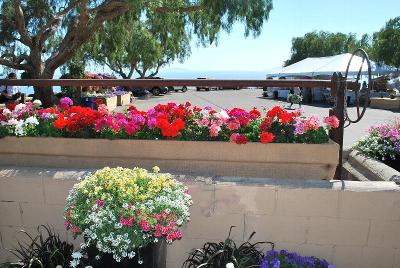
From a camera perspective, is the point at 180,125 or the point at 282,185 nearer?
the point at 282,185

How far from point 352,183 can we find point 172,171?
1.30m

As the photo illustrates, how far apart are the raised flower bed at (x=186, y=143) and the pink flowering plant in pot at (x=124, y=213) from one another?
0.74 metres

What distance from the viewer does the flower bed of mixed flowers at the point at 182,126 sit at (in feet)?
9.81

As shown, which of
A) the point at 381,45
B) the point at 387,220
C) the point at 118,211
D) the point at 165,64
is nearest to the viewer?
the point at 118,211

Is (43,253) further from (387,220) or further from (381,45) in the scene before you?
(381,45)

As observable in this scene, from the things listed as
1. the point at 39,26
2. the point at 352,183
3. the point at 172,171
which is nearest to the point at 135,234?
the point at 172,171

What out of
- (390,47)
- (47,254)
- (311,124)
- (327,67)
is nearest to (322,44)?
(390,47)

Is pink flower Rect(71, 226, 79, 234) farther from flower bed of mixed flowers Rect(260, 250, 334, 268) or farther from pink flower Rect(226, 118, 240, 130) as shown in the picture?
pink flower Rect(226, 118, 240, 130)

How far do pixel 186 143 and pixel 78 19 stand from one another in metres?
13.4

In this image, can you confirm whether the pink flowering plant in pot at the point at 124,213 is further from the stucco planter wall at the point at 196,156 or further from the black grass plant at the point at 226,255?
the stucco planter wall at the point at 196,156

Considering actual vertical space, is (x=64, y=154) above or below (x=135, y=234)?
above

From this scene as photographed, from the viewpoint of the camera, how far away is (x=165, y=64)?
52.3 m

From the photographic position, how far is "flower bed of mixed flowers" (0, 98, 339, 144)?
9.81 feet

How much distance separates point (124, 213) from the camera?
2053 mm
